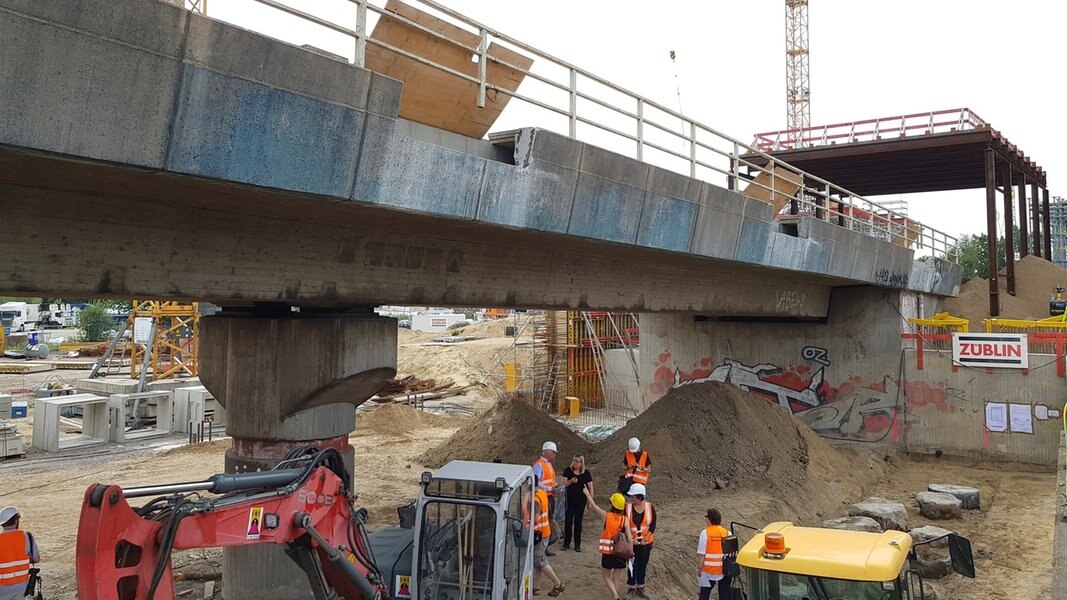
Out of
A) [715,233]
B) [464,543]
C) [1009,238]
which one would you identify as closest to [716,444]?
[715,233]

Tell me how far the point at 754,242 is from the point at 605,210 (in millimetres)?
4912

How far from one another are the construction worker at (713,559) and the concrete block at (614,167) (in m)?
4.26

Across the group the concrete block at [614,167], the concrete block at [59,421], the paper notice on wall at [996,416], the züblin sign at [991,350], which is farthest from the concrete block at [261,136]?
the concrete block at [59,421]

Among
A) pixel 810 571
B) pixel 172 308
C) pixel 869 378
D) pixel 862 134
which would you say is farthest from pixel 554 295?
pixel 172 308

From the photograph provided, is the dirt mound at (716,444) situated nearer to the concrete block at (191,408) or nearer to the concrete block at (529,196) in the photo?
the concrete block at (529,196)

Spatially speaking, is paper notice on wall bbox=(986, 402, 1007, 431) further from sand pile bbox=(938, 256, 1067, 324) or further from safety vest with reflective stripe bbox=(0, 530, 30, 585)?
safety vest with reflective stripe bbox=(0, 530, 30, 585)

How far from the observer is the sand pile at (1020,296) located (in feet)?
79.8

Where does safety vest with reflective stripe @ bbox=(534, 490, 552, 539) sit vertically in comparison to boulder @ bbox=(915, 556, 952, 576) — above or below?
above

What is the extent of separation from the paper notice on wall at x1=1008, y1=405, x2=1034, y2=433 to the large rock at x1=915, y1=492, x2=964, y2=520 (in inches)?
205

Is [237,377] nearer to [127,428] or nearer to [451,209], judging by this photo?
[451,209]

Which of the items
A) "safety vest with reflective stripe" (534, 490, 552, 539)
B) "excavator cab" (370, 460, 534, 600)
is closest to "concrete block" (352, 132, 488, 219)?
"excavator cab" (370, 460, 534, 600)

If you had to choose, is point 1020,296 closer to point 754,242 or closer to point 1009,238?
point 1009,238

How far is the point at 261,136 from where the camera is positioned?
5609 millimetres

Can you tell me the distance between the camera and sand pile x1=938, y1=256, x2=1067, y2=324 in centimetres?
2434
